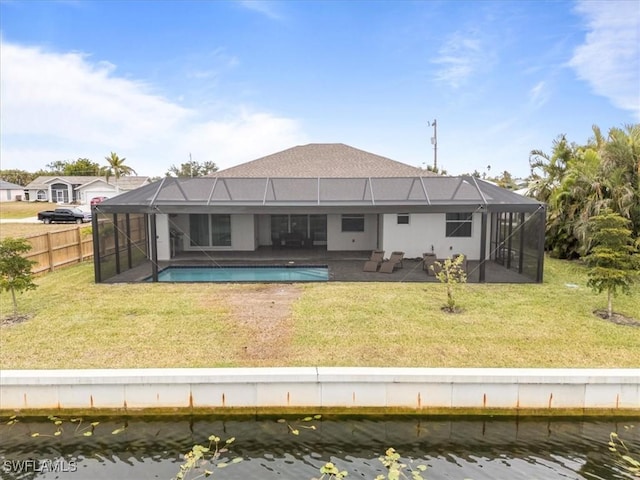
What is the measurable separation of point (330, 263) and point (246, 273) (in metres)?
3.26

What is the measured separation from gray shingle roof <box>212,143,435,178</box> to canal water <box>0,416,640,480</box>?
16.6m

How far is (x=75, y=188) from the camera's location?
173 ft

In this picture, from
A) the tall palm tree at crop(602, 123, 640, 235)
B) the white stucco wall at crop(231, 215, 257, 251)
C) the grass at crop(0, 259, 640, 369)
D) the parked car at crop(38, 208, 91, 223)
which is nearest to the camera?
the grass at crop(0, 259, 640, 369)

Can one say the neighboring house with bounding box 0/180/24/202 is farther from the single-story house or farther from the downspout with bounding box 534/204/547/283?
the downspout with bounding box 534/204/547/283

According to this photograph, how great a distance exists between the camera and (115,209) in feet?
41.4

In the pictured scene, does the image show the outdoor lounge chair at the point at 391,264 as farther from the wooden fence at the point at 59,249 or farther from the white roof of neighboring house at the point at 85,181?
the white roof of neighboring house at the point at 85,181

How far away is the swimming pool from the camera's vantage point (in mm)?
13663

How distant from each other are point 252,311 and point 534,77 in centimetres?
1945

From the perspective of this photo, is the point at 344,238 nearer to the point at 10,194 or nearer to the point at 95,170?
the point at 10,194

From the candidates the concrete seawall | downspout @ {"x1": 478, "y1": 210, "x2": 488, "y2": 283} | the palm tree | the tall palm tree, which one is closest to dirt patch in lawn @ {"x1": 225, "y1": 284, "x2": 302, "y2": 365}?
the concrete seawall

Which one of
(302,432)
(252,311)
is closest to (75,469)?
(302,432)

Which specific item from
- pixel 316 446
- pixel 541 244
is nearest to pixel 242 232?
pixel 541 244

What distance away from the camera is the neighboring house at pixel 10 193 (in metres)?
60.3

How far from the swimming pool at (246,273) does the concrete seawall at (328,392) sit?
23.5 feet
